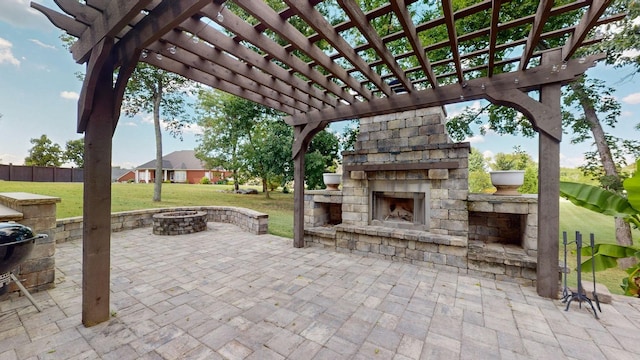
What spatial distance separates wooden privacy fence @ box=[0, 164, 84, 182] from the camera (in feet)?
44.6

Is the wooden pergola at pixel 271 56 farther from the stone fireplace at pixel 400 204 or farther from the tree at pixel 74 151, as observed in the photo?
the tree at pixel 74 151

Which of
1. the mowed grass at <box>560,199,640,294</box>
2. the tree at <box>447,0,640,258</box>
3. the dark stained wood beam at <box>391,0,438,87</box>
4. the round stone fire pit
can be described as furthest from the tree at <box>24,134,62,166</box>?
the tree at <box>447,0,640,258</box>

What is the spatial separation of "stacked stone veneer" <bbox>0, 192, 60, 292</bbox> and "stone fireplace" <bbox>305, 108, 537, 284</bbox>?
4.41m

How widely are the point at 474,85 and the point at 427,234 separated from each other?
278 cm

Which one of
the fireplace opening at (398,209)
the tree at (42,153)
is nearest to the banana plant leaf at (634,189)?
the fireplace opening at (398,209)

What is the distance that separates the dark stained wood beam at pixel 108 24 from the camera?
187cm

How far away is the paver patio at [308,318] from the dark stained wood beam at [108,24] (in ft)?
9.48

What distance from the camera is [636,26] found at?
4707 millimetres

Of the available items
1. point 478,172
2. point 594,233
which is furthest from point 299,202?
point 478,172

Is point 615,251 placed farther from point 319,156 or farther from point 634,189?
point 319,156

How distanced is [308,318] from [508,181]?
4269mm

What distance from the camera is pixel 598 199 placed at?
327 cm

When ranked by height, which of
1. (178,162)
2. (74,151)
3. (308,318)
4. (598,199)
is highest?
(74,151)

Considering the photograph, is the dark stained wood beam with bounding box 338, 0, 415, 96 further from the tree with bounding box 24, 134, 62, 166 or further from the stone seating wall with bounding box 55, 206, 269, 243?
the tree with bounding box 24, 134, 62, 166
